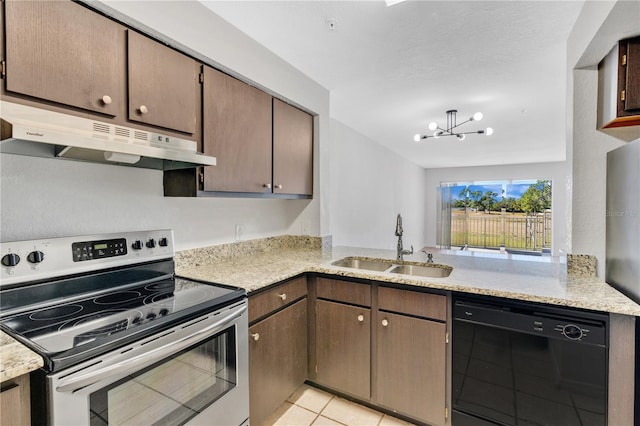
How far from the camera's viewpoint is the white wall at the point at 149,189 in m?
1.32

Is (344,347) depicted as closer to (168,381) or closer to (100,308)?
(168,381)

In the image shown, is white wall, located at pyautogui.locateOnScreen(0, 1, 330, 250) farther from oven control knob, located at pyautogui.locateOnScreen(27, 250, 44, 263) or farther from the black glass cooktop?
the black glass cooktop

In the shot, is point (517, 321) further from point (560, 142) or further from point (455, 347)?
point (560, 142)

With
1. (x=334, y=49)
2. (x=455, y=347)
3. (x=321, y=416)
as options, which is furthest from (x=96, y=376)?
(x=334, y=49)

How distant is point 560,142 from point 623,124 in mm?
4566

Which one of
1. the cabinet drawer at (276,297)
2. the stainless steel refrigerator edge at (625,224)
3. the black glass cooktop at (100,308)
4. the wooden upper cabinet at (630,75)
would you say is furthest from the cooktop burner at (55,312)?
the wooden upper cabinet at (630,75)

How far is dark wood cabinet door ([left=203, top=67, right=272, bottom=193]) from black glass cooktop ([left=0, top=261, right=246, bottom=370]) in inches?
23.5

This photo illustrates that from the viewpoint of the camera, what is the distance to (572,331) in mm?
1402

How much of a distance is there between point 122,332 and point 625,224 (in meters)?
2.24

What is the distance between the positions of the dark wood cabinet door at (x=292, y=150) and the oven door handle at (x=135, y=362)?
3.93ft

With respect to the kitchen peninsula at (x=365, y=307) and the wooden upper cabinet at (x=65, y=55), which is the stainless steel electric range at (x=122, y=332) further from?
the wooden upper cabinet at (x=65, y=55)

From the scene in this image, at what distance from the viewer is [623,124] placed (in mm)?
1656

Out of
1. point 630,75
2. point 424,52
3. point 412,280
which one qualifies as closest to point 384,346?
point 412,280

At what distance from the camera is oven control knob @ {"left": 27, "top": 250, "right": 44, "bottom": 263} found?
4.10 feet
